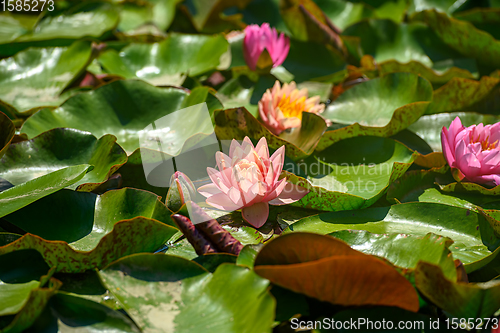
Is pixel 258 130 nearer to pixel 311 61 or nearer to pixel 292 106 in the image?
pixel 292 106

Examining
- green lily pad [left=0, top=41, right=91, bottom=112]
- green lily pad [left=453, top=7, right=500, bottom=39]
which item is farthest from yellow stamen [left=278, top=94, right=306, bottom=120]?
green lily pad [left=453, top=7, right=500, bottom=39]

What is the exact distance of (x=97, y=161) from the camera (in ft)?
4.63

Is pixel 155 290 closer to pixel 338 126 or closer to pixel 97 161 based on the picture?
pixel 97 161

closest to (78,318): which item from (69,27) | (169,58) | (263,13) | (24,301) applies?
(24,301)

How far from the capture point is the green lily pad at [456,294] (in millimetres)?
862

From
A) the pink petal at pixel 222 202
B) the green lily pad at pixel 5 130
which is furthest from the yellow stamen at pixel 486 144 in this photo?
the green lily pad at pixel 5 130

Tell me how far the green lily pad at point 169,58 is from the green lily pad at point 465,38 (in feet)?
4.09

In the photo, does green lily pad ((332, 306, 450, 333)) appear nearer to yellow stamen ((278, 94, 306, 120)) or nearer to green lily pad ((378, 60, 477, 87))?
yellow stamen ((278, 94, 306, 120))

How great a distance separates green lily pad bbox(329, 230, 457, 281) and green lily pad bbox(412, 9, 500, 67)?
5.20 ft

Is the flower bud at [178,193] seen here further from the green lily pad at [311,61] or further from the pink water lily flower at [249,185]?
the green lily pad at [311,61]

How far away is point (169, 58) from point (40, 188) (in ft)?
4.23

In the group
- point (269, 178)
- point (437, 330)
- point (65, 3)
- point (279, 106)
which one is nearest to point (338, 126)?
point (279, 106)

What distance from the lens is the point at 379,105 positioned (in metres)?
1.81

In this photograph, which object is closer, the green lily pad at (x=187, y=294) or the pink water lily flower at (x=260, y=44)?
the green lily pad at (x=187, y=294)
